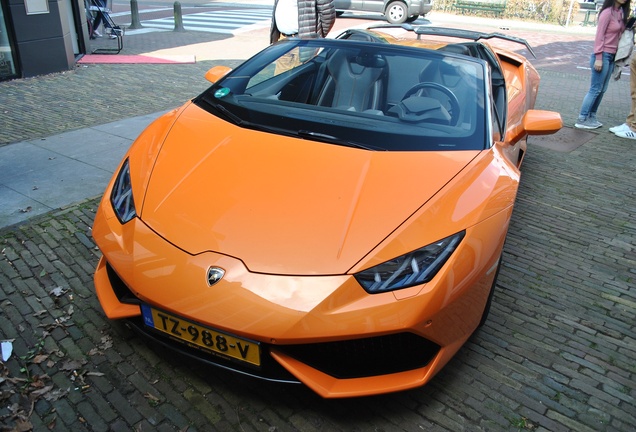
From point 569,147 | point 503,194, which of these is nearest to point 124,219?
point 503,194

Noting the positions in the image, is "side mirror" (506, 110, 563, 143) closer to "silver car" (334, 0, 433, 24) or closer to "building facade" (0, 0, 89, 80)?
"building facade" (0, 0, 89, 80)

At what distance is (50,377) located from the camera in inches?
94.3

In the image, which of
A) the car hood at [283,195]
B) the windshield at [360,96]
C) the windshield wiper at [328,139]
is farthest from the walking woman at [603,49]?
the windshield wiper at [328,139]

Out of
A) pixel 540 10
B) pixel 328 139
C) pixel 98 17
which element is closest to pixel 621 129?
pixel 328 139

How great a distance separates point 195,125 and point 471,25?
19142mm

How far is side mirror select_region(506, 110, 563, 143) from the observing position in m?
3.36

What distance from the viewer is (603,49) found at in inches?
276

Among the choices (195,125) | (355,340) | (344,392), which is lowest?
(344,392)

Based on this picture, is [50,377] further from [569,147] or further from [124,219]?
[569,147]

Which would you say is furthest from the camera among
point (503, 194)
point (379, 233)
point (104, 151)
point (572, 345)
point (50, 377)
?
point (104, 151)

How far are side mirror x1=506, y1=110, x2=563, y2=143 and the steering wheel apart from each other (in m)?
0.47

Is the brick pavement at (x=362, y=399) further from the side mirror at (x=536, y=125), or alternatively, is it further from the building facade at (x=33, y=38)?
the building facade at (x=33, y=38)

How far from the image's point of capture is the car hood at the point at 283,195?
2141 mm

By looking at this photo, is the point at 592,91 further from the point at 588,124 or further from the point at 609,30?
the point at 609,30
